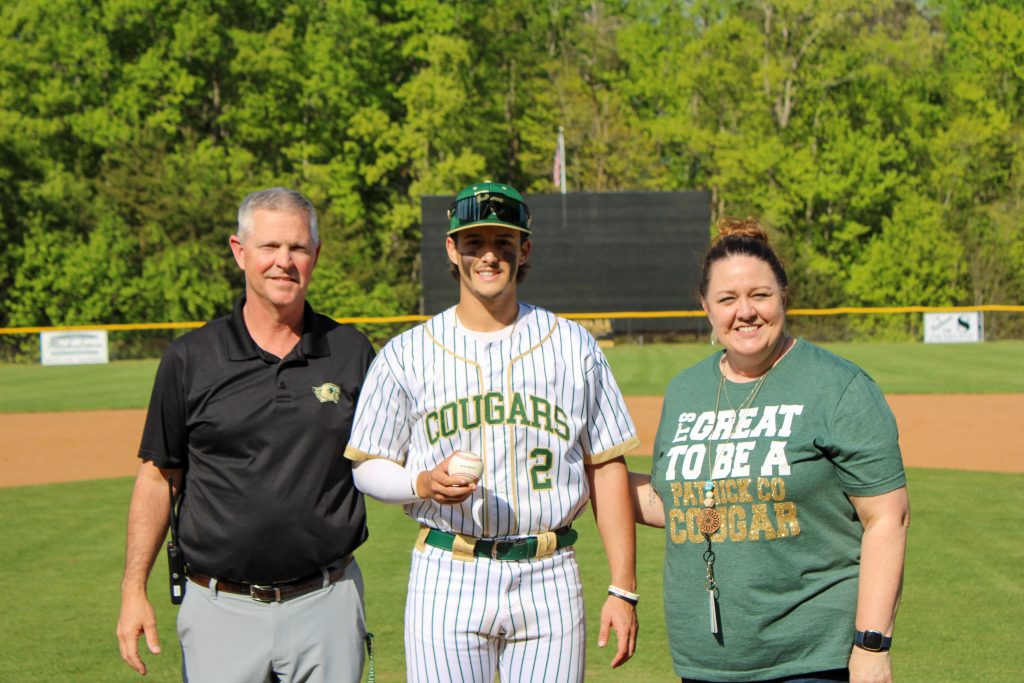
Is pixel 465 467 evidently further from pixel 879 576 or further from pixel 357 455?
pixel 879 576

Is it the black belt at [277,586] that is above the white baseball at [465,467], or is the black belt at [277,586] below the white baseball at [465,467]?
below

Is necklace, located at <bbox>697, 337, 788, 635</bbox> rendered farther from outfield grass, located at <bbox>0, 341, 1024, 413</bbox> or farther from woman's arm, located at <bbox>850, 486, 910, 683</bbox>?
outfield grass, located at <bbox>0, 341, 1024, 413</bbox>

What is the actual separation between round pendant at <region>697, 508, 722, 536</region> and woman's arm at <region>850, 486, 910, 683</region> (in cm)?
36

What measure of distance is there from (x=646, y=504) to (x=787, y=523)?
→ 2.08 feet

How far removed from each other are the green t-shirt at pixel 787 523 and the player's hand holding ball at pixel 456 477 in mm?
552

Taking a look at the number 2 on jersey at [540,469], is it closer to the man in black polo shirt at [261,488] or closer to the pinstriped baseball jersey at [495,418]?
the pinstriped baseball jersey at [495,418]

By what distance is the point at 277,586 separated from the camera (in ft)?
11.0

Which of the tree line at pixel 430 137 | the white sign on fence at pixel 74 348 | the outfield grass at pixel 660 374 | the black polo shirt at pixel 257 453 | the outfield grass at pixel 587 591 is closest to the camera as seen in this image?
the black polo shirt at pixel 257 453

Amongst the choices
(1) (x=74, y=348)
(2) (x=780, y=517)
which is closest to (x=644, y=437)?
(2) (x=780, y=517)

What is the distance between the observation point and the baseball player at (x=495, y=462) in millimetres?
3047

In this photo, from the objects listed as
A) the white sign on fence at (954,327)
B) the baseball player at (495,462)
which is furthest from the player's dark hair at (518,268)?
the white sign on fence at (954,327)

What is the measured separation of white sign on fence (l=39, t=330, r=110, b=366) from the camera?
91.7 feet

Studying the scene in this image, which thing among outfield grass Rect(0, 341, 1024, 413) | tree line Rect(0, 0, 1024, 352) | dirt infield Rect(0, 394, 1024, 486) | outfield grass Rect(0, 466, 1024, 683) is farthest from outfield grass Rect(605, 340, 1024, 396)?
outfield grass Rect(0, 466, 1024, 683)

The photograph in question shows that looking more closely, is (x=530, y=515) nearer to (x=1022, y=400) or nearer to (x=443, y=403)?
(x=443, y=403)
